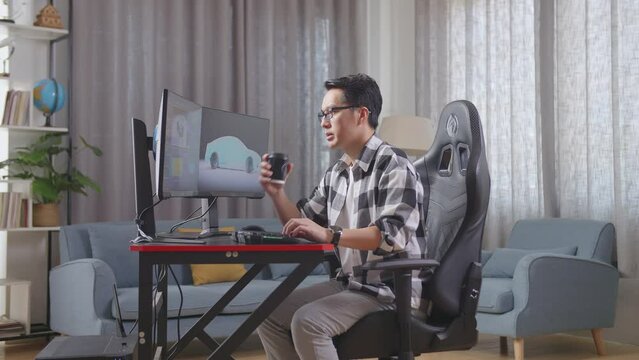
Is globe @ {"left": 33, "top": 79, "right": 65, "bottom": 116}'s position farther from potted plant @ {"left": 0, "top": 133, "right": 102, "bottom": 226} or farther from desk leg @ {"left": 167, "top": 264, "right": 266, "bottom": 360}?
desk leg @ {"left": 167, "top": 264, "right": 266, "bottom": 360}

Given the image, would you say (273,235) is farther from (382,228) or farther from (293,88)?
(293,88)

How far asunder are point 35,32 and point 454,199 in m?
3.37

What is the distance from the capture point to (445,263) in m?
2.46

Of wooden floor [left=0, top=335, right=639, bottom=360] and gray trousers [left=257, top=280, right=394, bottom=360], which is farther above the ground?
gray trousers [left=257, top=280, right=394, bottom=360]

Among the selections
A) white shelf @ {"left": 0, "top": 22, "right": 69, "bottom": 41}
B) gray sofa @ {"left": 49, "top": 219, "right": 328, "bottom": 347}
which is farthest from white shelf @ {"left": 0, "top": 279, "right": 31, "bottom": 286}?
white shelf @ {"left": 0, "top": 22, "right": 69, "bottom": 41}

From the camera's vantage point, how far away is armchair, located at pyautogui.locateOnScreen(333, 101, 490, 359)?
2.33 meters

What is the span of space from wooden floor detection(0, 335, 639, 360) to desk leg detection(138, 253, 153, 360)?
2340 millimetres

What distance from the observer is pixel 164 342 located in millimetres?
2824

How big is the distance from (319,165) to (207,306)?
214 cm

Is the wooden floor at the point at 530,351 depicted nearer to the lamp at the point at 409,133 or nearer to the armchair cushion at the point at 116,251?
the armchair cushion at the point at 116,251

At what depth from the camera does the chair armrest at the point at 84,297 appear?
402 cm

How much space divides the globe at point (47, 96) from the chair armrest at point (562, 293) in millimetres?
2788

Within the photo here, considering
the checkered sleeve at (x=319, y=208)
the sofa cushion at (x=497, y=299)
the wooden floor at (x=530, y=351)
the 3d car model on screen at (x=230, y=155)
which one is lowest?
the wooden floor at (x=530, y=351)

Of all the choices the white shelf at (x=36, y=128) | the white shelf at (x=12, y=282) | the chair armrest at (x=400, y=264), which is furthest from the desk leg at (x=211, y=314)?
the white shelf at (x=36, y=128)
